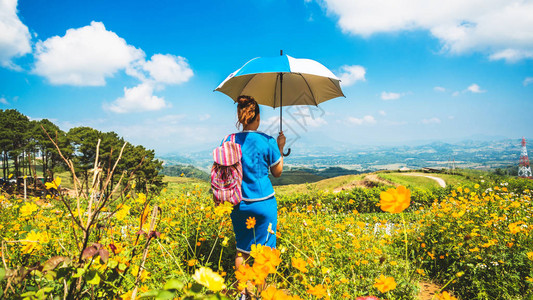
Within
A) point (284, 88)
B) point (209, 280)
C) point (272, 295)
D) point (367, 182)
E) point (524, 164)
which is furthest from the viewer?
point (524, 164)

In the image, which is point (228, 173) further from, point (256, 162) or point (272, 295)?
point (272, 295)

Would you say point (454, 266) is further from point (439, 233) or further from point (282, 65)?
point (282, 65)

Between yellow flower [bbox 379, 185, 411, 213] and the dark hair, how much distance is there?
168cm

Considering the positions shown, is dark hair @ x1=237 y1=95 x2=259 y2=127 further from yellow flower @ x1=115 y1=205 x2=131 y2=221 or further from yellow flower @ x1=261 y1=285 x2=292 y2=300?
yellow flower @ x1=261 y1=285 x2=292 y2=300

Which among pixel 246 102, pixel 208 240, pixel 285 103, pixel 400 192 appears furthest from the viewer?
pixel 285 103

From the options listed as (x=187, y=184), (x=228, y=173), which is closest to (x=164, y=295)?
(x=228, y=173)

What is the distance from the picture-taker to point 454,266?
310 centimetres

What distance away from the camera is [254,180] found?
2412mm

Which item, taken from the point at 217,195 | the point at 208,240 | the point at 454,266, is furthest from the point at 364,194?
the point at 217,195

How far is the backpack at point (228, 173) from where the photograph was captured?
2338mm

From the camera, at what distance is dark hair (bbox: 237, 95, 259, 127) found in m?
2.50

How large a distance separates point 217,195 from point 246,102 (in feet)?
3.12

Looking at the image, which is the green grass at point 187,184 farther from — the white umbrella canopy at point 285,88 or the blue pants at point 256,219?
the blue pants at point 256,219

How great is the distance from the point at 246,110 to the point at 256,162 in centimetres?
53
